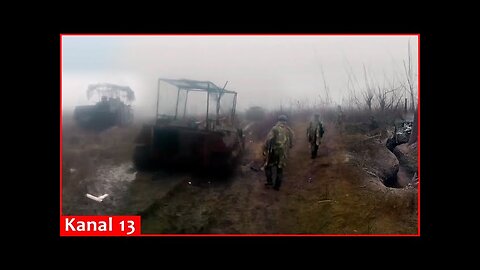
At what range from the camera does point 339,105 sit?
14.3ft

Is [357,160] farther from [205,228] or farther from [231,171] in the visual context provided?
[205,228]

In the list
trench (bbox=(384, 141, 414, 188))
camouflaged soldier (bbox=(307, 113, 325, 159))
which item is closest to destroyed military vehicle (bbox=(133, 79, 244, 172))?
camouflaged soldier (bbox=(307, 113, 325, 159))

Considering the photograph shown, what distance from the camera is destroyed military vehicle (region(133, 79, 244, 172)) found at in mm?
4363

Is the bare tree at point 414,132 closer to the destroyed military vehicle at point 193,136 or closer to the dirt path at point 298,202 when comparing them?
the dirt path at point 298,202

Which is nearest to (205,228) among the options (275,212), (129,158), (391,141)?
(275,212)

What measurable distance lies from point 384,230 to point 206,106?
255cm

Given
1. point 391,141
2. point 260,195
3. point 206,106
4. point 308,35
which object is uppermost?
point 308,35

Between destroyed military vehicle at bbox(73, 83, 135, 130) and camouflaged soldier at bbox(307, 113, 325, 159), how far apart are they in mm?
2124

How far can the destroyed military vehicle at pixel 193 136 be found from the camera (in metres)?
4.36

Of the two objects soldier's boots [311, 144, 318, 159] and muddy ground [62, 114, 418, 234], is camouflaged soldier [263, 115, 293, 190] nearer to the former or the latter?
muddy ground [62, 114, 418, 234]

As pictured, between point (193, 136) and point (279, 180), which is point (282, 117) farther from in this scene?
point (193, 136)

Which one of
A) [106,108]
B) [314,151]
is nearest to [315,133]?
[314,151]

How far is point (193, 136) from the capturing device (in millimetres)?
4461

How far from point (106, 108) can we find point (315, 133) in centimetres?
246
